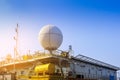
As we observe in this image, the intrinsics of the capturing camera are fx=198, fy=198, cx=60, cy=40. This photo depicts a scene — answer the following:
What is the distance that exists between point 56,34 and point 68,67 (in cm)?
560

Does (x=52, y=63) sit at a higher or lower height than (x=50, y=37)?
lower

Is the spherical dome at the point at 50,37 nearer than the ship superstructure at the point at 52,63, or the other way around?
the ship superstructure at the point at 52,63

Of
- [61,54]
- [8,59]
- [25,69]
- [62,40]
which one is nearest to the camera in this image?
[61,54]

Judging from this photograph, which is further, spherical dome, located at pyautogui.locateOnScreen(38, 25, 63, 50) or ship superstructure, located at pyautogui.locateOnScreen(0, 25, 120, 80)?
spherical dome, located at pyautogui.locateOnScreen(38, 25, 63, 50)

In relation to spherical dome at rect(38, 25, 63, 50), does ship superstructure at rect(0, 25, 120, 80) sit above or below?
below

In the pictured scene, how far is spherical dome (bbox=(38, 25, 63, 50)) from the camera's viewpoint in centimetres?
3138

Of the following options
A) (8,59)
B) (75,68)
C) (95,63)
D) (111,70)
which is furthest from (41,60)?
(111,70)

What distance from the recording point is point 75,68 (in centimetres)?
3234

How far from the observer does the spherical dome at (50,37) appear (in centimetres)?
3138

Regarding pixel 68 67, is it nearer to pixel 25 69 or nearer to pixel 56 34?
pixel 56 34

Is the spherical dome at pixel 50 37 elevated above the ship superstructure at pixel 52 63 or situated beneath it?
elevated above

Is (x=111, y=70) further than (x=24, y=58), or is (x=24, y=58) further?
(x=111, y=70)

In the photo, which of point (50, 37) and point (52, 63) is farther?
point (50, 37)

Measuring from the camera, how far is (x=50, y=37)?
103 feet
